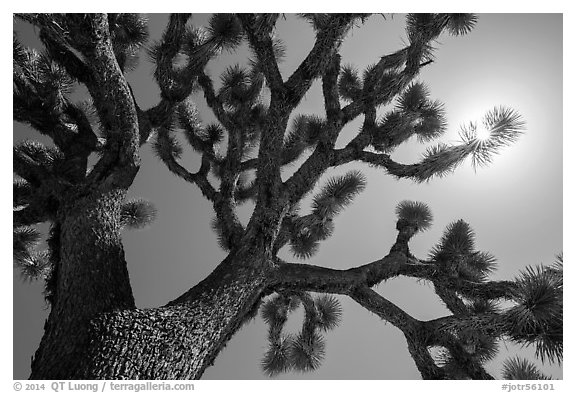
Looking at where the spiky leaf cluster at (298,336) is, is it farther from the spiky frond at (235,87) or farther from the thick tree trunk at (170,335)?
the spiky frond at (235,87)

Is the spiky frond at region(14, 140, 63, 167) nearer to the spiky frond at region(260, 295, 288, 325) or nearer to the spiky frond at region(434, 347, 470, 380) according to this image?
the spiky frond at region(260, 295, 288, 325)

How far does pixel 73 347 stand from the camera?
2111 mm

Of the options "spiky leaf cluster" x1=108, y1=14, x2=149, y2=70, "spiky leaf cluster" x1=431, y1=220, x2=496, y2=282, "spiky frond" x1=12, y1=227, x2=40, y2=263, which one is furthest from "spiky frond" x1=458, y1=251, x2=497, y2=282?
"spiky frond" x1=12, y1=227, x2=40, y2=263

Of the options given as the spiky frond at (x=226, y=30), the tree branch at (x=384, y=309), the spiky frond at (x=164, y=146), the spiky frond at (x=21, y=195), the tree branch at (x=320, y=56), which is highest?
the spiky frond at (x=226, y=30)

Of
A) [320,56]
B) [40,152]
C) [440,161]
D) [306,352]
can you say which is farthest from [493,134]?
[40,152]

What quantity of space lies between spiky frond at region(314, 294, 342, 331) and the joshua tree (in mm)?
24

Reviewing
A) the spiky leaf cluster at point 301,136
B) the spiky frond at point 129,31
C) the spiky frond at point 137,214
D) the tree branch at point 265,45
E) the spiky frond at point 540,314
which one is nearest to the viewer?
the spiky frond at point 540,314

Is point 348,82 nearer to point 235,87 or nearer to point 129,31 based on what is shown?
point 235,87

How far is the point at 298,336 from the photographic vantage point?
449cm

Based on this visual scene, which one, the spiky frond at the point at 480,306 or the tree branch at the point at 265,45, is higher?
the tree branch at the point at 265,45

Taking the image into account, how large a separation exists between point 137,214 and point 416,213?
311 centimetres

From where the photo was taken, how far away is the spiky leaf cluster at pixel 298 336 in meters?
4.36

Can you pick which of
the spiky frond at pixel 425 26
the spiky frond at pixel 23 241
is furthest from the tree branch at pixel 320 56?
the spiky frond at pixel 23 241

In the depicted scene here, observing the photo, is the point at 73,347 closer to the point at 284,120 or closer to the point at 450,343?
the point at 284,120
